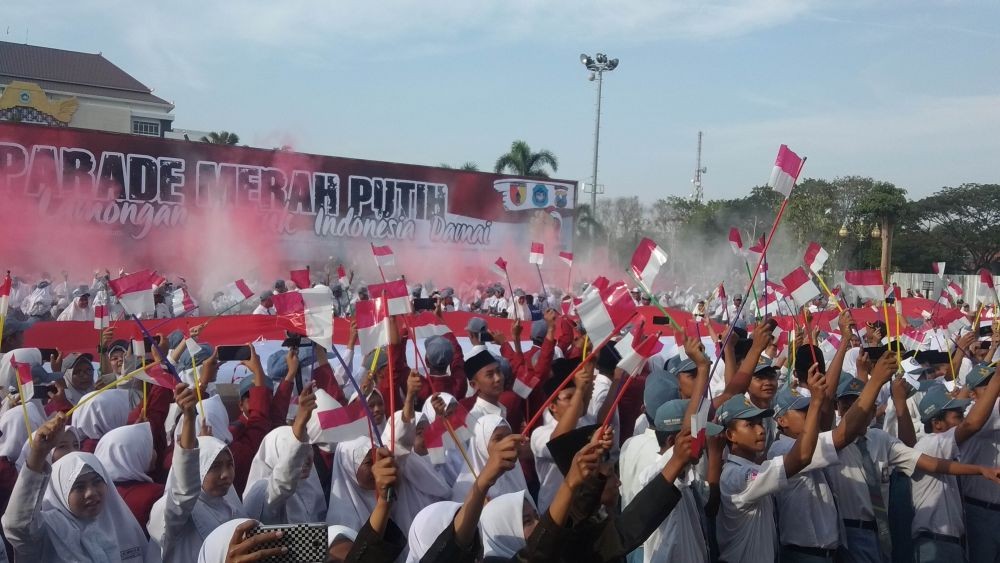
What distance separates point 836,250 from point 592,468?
4342 centimetres

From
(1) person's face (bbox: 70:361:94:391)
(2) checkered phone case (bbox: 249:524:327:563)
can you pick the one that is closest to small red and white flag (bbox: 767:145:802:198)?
(2) checkered phone case (bbox: 249:524:327:563)

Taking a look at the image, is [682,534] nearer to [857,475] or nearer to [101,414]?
[857,475]

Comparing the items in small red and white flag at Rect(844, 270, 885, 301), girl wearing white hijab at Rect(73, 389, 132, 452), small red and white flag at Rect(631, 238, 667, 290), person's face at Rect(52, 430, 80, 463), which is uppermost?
small red and white flag at Rect(631, 238, 667, 290)

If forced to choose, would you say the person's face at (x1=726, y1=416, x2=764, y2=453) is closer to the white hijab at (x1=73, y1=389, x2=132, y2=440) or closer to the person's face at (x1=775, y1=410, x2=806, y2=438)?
the person's face at (x1=775, y1=410, x2=806, y2=438)

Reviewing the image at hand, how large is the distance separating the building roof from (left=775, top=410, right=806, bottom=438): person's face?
60930mm

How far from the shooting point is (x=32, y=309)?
19.3 meters

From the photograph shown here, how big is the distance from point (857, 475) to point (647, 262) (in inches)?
56.7

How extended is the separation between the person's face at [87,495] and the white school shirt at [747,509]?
251 cm

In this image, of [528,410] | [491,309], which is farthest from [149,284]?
[491,309]

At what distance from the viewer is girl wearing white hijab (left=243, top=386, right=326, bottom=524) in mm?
4316

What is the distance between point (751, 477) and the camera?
402 centimetres

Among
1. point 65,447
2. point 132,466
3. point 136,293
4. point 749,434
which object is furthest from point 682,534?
point 136,293

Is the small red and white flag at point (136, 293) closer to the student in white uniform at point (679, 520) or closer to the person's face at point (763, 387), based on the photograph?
the student in white uniform at point (679, 520)

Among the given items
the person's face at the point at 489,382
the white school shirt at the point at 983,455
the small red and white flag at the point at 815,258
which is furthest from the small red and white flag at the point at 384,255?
the white school shirt at the point at 983,455
